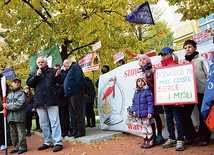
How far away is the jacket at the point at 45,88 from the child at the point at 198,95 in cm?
284

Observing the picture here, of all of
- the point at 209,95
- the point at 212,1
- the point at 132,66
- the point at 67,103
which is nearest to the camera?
the point at 209,95

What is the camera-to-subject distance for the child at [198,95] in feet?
15.0

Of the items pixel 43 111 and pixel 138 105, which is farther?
pixel 43 111

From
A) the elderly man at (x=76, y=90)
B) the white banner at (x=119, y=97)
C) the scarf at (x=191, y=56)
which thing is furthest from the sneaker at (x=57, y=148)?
the scarf at (x=191, y=56)

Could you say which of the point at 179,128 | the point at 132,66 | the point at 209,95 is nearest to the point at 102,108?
the point at 132,66

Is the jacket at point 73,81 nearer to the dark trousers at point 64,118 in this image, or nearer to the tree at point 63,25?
the dark trousers at point 64,118

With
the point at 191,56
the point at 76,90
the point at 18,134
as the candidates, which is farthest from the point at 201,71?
the point at 18,134

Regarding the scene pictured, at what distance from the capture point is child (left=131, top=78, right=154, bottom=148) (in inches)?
196

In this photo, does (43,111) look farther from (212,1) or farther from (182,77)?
(212,1)

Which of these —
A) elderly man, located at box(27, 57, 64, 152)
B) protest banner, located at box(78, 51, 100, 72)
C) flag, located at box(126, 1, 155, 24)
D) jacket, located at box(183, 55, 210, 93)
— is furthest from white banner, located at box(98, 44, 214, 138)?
flag, located at box(126, 1, 155, 24)

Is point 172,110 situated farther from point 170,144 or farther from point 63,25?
point 63,25

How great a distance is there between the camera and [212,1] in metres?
11.1

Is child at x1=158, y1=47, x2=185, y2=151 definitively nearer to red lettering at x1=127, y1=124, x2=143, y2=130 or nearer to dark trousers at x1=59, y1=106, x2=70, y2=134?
red lettering at x1=127, y1=124, x2=143, y2=130

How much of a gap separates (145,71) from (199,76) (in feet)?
3.57
